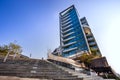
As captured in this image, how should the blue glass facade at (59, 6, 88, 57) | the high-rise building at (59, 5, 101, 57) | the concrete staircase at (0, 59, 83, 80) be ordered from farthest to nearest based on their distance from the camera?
the blue glass facade at (59, 6, 88, 57) → the high-rise building at (59, 5, 101, 57) → the concrete staircase at (0, 59, 83, 80)

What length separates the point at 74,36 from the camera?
45.3 m

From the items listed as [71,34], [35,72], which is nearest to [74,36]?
[71,34]

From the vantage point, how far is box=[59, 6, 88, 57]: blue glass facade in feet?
135

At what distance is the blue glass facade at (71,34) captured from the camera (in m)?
41.1

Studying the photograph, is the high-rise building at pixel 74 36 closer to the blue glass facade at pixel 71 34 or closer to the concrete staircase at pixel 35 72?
the blue glass facade at pixel 71 34

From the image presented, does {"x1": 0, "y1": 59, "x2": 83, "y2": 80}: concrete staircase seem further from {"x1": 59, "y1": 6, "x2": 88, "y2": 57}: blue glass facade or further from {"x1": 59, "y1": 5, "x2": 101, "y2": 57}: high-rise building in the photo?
{"x1": 59, "y1": 6, "x2": 88, "y2": 57}: blue glass facade

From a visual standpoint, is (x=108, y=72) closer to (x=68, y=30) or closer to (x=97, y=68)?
(x=97, y=68)

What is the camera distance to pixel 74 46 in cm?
4256

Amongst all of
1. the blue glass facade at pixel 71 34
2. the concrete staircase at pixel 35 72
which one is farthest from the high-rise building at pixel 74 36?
the concrete staircase at pixel 35 72

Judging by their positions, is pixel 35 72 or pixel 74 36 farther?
pixel 74 36

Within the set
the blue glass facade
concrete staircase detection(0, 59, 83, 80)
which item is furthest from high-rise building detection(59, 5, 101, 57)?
concrete staircase detection(0, 59, 83, 80)

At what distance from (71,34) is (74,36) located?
2516 mm

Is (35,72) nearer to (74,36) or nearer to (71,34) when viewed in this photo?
(74,36)

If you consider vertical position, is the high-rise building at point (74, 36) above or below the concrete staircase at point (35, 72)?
above
